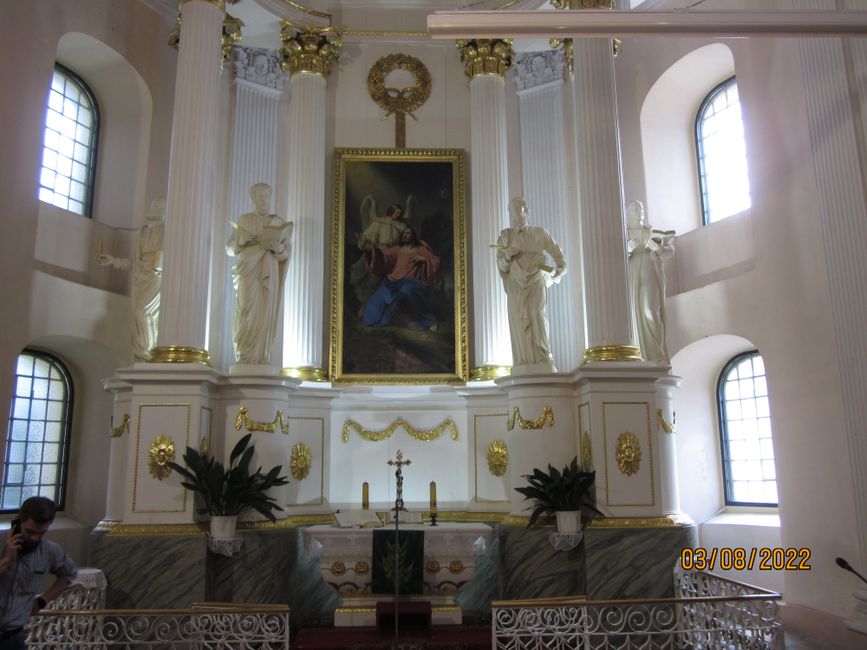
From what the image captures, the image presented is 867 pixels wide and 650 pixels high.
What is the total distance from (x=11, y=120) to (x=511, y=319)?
6627 mm

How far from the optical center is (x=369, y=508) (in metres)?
10.2

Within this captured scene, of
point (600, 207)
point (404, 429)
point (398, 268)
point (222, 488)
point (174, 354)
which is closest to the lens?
point (222, 488)

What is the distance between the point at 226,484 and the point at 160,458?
2.62ft

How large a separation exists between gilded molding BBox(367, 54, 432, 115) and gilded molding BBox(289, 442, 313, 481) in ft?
18.0

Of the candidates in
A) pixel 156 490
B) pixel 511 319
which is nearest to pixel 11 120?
pixel 156 490

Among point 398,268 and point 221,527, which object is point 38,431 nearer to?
point 221,527

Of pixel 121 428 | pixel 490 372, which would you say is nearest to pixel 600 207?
pixel 490 372

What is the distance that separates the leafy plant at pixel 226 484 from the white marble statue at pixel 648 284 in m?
5.04

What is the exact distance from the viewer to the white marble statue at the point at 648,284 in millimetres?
9938

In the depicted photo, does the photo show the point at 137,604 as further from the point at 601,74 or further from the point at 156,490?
the point at 601,74

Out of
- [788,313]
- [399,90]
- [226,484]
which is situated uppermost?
[399,90]

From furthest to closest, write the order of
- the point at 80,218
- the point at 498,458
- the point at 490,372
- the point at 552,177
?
the point at 552,177, the point at 490,372, the point at 80,218, the point at 498,458

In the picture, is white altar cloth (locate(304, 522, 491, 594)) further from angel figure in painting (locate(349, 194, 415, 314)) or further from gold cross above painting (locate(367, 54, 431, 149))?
gold cross above painting (locate(367, 54, 431, 149))

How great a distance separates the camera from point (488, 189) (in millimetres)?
11133
